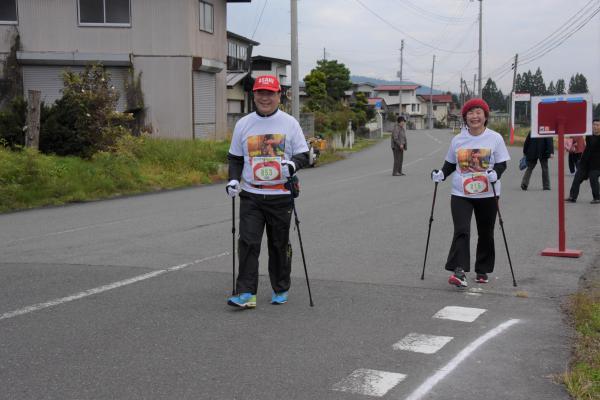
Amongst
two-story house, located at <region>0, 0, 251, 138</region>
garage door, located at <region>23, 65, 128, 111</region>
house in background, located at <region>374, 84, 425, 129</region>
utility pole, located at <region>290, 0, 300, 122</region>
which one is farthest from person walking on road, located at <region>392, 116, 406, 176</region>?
house in background, located at <region>374, 84, 425, 129</region>

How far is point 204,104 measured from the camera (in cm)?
2634

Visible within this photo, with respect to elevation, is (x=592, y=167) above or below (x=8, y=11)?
below

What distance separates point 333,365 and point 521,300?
8.74ft

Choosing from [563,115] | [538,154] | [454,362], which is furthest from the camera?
[538,154]

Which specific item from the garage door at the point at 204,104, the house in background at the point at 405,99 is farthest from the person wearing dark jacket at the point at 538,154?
the house in background at the point at 405,99

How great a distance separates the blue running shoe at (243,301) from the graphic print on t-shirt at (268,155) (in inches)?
40.9

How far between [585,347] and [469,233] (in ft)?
6.89

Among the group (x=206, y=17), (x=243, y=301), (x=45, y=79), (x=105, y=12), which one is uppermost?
(x=206, y=17)

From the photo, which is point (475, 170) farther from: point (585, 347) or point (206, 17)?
point (206, 17)

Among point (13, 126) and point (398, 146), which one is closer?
point (13, 126)

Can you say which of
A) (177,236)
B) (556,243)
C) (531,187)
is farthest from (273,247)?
(531,187)

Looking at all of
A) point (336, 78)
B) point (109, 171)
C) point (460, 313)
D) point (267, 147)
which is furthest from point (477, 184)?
point (336, 78)

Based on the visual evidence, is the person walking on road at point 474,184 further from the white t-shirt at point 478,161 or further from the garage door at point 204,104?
the garage door at point 204,104

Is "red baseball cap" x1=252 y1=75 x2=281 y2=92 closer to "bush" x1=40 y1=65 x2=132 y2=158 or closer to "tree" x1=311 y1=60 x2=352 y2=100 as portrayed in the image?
"bush" x1=40 y1=65 x2=132 y2=158
